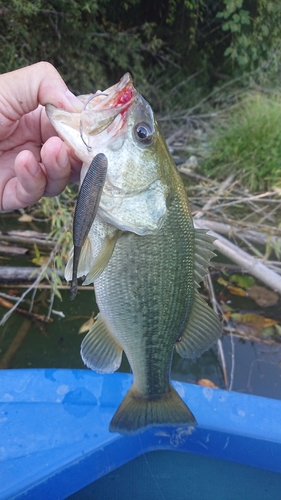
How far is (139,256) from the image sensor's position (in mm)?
1372

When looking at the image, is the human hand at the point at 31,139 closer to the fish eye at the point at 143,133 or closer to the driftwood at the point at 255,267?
the fish eye at the point at 143,133

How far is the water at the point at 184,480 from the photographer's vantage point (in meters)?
2.18

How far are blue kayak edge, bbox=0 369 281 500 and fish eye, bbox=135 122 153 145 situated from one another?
142 cm

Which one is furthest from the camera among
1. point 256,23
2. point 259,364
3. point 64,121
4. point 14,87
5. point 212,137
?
point 256,23

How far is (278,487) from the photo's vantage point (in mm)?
2176

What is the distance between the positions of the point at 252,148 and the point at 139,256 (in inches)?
205

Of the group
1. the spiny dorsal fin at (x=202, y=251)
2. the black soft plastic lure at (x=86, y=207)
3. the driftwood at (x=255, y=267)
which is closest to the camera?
the black soft plastic lure at (x=86, y=207)

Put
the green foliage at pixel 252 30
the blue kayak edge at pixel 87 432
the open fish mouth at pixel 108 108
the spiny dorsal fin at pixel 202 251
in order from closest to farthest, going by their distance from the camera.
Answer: the open fish mouth at pixel 108 108, the spiny dorsal fin at pixel 202 251, the blue kayak edge at pixel 87 432, the green foliage at pixel 252 30

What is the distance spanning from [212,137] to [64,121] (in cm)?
605

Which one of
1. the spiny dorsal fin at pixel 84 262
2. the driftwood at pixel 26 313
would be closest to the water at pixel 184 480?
the spiny dorsal fin at pixel 84 262

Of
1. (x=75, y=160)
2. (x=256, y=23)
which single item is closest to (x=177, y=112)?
(x=256, y=23)

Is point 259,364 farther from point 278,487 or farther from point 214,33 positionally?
point 214,33

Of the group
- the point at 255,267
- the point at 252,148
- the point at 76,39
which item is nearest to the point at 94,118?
the point at 255,267

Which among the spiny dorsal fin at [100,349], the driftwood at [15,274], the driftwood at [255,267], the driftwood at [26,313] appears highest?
the spiny dorsal fin at [100,349]
